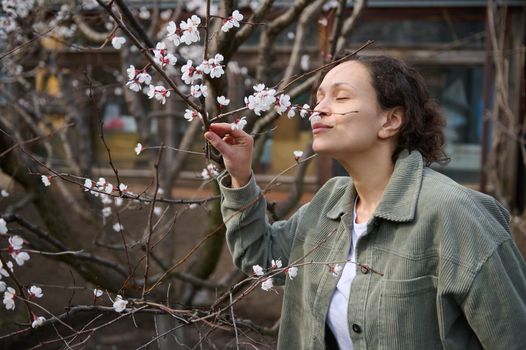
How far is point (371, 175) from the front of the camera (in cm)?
183

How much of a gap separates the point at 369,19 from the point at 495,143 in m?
2.11

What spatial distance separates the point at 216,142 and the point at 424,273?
67 centimetres

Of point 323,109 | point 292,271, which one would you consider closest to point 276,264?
point 292,271

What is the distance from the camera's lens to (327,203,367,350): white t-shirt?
1.74 metres

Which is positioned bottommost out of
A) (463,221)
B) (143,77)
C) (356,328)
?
(356,328)

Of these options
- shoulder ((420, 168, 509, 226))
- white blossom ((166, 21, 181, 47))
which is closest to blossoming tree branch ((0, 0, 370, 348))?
white blossom ((166, 21, 181, 47))

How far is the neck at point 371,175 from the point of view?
183cm

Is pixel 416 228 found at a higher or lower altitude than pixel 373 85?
lower

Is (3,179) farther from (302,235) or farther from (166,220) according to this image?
(302,235)

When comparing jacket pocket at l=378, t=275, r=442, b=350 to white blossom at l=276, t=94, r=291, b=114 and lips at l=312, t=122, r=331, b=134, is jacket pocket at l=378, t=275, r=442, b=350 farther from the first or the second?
white blossom at l=276, t=94, r=291, b=114

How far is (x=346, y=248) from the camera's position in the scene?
1.81 metres

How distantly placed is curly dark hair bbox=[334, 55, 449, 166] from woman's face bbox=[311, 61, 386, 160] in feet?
0.11

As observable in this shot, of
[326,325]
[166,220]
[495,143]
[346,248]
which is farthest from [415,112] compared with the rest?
[495,143]

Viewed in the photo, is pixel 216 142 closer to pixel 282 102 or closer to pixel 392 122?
pixel 282 102
